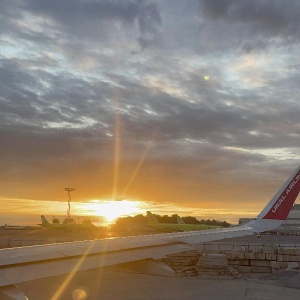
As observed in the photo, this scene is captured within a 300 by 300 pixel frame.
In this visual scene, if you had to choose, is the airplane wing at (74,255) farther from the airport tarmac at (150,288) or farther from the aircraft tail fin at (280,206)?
the airport tarmac at (150,288)

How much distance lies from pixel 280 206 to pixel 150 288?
6.51 meters

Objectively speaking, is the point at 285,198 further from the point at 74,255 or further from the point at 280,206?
the point at 74,255

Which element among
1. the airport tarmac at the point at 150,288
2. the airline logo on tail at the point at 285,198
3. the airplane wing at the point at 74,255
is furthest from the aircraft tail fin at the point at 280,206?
the airplane wing at the point at 74,255

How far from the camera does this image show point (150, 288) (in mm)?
19250

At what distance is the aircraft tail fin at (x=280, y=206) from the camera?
16547 mm

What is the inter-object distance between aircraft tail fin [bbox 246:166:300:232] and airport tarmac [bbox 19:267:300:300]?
9.44ft

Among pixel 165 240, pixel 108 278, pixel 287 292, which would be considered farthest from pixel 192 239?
pixel 108 278

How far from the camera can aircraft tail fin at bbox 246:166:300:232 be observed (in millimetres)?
16547

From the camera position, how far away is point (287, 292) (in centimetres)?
1909

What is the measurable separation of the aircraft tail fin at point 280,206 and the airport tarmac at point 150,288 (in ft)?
9.44

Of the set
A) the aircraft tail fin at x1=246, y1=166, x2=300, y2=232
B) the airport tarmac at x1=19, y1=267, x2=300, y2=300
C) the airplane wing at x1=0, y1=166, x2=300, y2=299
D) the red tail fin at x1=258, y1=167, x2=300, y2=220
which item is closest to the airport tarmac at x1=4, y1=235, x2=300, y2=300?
the airport tarmac at x1=19, y1=267, x2=300, y2=300

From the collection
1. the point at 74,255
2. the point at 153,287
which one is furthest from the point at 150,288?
the point at 74,255

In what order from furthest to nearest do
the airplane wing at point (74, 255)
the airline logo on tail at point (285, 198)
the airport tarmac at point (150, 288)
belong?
the airport tarmac at point (150, 288) < the airline logo on tail at point (285, 198) < the airplane wing at point (74, 255)

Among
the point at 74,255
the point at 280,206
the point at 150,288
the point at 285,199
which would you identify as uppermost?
the point at 285,199
